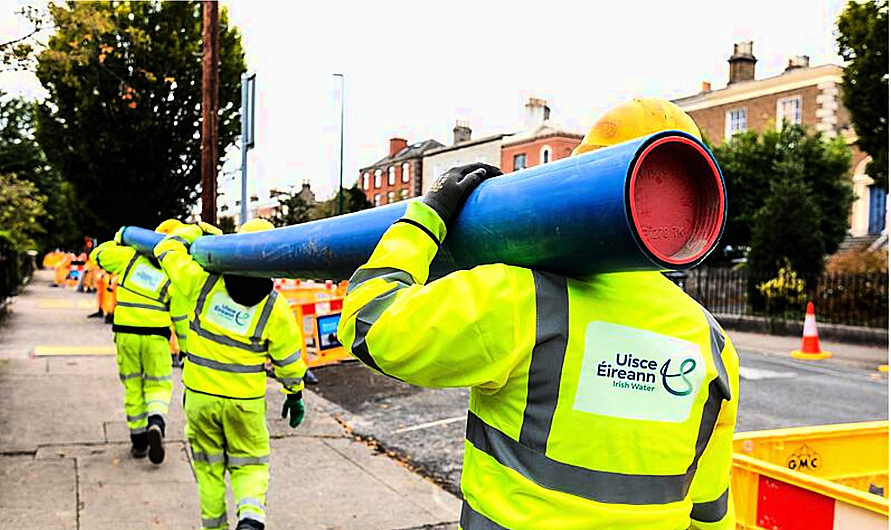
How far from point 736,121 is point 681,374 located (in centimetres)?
4144

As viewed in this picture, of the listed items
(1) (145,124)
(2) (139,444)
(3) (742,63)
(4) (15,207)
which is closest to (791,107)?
(3) (742,63)

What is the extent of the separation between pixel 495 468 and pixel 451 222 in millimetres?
642

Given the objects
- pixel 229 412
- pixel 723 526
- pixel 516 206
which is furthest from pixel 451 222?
pixel 229 412

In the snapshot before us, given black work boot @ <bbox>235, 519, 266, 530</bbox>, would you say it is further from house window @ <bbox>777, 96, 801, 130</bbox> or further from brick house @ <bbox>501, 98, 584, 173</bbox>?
house window @ <bbox>777, 96, 801, 130</bbox>

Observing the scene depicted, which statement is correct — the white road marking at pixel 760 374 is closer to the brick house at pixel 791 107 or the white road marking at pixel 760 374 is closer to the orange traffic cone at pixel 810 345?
the orange traffic cone at pixel 810 345

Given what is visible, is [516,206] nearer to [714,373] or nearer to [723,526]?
[714,373]

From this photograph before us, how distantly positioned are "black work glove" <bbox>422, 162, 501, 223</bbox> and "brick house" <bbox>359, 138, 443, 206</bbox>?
629 cm

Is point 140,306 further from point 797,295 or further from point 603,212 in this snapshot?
point 797,295

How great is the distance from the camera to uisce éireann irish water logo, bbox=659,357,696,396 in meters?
2.03

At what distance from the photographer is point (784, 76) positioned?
1497 inches

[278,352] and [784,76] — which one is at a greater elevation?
[784,76]

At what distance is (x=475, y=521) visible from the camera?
2.10 metres

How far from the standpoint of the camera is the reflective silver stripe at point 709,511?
2.27m

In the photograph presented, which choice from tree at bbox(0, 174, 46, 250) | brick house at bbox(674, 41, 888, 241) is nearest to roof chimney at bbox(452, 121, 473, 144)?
tree at bbox(0, 174, 46, 250)
